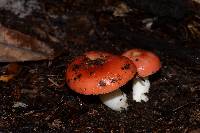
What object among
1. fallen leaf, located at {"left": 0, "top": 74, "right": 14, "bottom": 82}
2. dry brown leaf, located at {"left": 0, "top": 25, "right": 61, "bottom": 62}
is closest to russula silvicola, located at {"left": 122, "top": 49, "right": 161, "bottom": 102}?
dry brown leaf, located at {"left": 0, "top": 25, "right": 61, "bottom": 62}

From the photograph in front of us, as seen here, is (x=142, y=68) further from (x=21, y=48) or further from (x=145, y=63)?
(x=21, y=48)

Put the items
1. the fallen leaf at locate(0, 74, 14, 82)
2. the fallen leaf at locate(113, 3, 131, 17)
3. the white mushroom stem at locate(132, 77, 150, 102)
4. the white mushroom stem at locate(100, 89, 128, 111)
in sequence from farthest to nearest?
the fallen leaf at locate(113, 3, 131, 17) → the fallen leaf at locate(0, 74, 14, 82) → the white mushroom stem at locate(132, 77, 150, 102) → the white mushroom stem at locate(100, 89, 128, 111)

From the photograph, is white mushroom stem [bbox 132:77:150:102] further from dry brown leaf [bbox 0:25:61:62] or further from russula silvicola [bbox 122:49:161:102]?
dry brown leaf [bbox 0:25:61:62]

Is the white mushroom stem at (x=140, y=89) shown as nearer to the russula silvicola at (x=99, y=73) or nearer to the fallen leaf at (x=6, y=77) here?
the russula silvicola at (x=99, y=73)

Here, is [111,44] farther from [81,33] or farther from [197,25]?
[197,25]

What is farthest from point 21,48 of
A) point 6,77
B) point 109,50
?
point 109,50

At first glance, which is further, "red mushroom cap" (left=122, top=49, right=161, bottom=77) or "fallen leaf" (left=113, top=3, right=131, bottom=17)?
"fallen leaf" (left=113, top=3, right=131, bottom=17)
